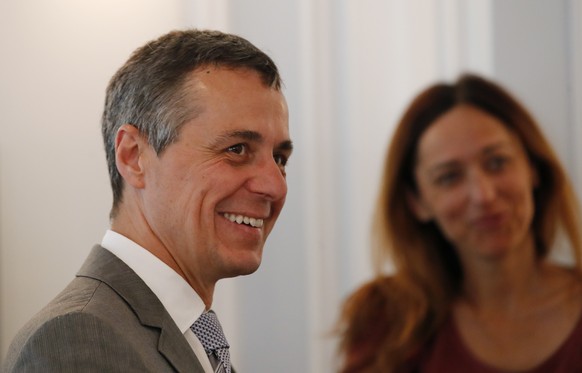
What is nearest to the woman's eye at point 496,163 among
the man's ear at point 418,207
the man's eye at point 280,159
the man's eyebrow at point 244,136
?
the man's ear at point 418,207

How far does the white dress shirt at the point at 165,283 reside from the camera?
1060 mm

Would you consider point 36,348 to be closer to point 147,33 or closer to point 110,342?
point 110,342

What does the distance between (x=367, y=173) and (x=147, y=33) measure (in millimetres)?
710

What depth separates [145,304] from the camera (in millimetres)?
1008

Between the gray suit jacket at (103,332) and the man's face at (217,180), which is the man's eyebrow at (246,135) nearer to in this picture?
the man's face at (217,180)

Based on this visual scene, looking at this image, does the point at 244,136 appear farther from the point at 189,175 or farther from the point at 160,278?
the point at 160,278

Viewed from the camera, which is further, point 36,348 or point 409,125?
point 409,125

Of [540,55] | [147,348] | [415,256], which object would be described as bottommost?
[415,256]

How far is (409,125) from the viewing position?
191 centimetres

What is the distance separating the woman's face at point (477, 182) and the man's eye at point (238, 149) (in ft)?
2.61

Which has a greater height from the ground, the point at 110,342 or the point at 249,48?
the point at 249,48

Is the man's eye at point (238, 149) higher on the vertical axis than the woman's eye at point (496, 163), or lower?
higher

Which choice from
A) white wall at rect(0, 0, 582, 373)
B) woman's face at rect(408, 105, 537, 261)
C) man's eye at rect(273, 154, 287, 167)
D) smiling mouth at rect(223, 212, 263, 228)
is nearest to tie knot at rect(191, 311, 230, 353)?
smiling mouth at rect(223, 212, 263, 228)

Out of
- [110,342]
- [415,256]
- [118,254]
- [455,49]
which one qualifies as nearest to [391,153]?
[415,256]
